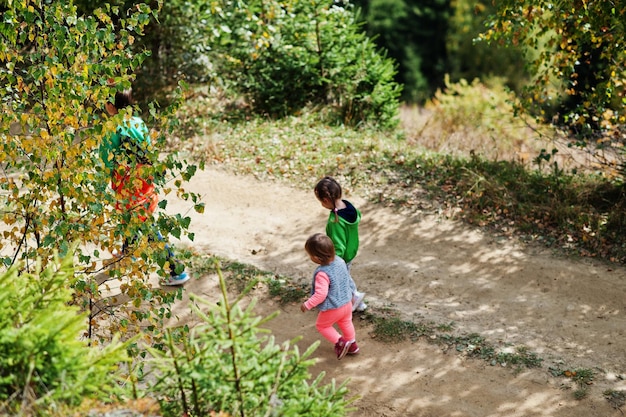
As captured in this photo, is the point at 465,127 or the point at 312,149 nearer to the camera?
the point at 312,149

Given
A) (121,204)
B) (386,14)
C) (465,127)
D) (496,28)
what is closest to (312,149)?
(496,28)

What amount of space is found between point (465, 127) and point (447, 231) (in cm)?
561

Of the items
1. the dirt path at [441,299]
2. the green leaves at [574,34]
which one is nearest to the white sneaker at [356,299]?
the dirt path at [441,299]

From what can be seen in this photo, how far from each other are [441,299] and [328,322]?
1.90 m

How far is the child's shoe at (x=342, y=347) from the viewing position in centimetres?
606

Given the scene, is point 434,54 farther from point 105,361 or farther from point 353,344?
point 105,361

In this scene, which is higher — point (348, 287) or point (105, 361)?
point (105, 361)

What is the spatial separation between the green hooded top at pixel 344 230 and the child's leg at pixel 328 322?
0.61m

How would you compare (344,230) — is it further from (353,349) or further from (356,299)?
(353,349)

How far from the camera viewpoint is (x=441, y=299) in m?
7.34

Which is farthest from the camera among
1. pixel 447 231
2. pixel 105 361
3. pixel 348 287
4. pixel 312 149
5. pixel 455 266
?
pixel 312 149

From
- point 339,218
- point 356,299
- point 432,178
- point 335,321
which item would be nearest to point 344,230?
point 339,218

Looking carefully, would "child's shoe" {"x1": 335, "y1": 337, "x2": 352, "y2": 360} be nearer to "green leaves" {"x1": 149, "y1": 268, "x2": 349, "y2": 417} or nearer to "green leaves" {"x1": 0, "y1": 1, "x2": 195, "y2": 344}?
"green leaves" {"x1": 0, "y1": 1, "x2": 195, "y2": 344}

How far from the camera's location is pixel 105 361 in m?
3.12
